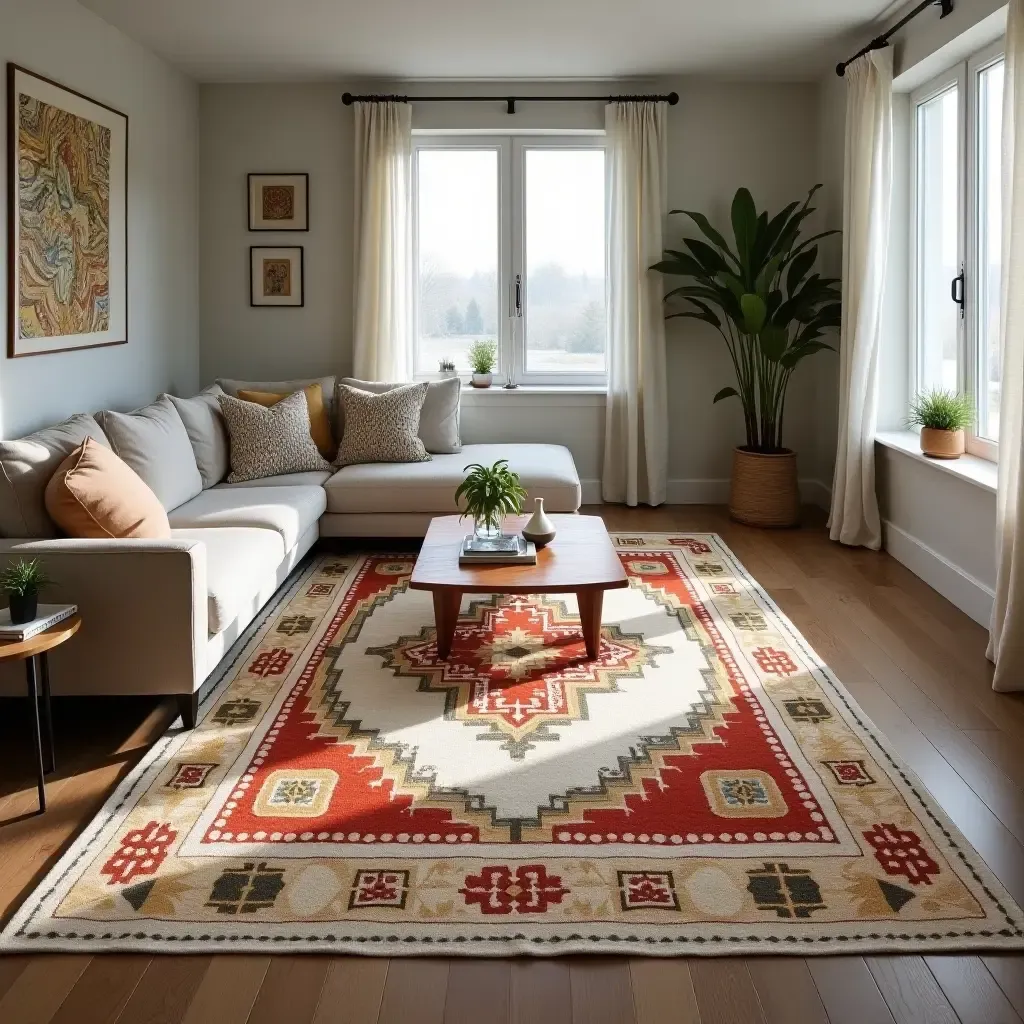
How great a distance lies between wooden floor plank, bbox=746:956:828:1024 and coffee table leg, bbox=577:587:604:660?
Answer: 1.75m

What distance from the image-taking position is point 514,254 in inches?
262

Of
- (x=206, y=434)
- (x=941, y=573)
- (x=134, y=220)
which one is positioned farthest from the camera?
(x=134, y=220)

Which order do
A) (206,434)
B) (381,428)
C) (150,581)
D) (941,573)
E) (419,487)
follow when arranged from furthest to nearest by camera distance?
(381,428), (419,487), (206,434), (941,573), (150,581)

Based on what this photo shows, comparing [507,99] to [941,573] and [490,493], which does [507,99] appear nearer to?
[490,493]

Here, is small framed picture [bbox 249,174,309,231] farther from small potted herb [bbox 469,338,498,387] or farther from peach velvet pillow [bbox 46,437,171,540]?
peach velvet pillow [bbox 46,437,171,540]

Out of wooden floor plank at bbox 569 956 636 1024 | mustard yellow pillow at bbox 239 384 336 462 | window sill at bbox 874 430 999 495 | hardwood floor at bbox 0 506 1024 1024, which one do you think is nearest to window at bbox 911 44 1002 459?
window sill at bbox 874 430 999 495

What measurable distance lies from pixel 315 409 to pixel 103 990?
406 cm

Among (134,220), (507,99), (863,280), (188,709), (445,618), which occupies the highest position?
(507,99)

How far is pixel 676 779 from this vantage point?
9.27 ft

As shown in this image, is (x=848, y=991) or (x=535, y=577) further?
(x=535, y=577)

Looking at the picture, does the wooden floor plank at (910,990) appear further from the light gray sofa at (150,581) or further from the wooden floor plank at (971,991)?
the light gray sofa at (150,581)

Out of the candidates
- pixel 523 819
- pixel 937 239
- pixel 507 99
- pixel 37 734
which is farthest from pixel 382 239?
pixel 523 819

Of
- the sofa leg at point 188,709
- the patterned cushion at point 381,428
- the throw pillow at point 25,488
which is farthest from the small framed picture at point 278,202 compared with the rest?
the sofa leg at point 188,709

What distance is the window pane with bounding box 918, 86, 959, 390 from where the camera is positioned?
4.98 m
